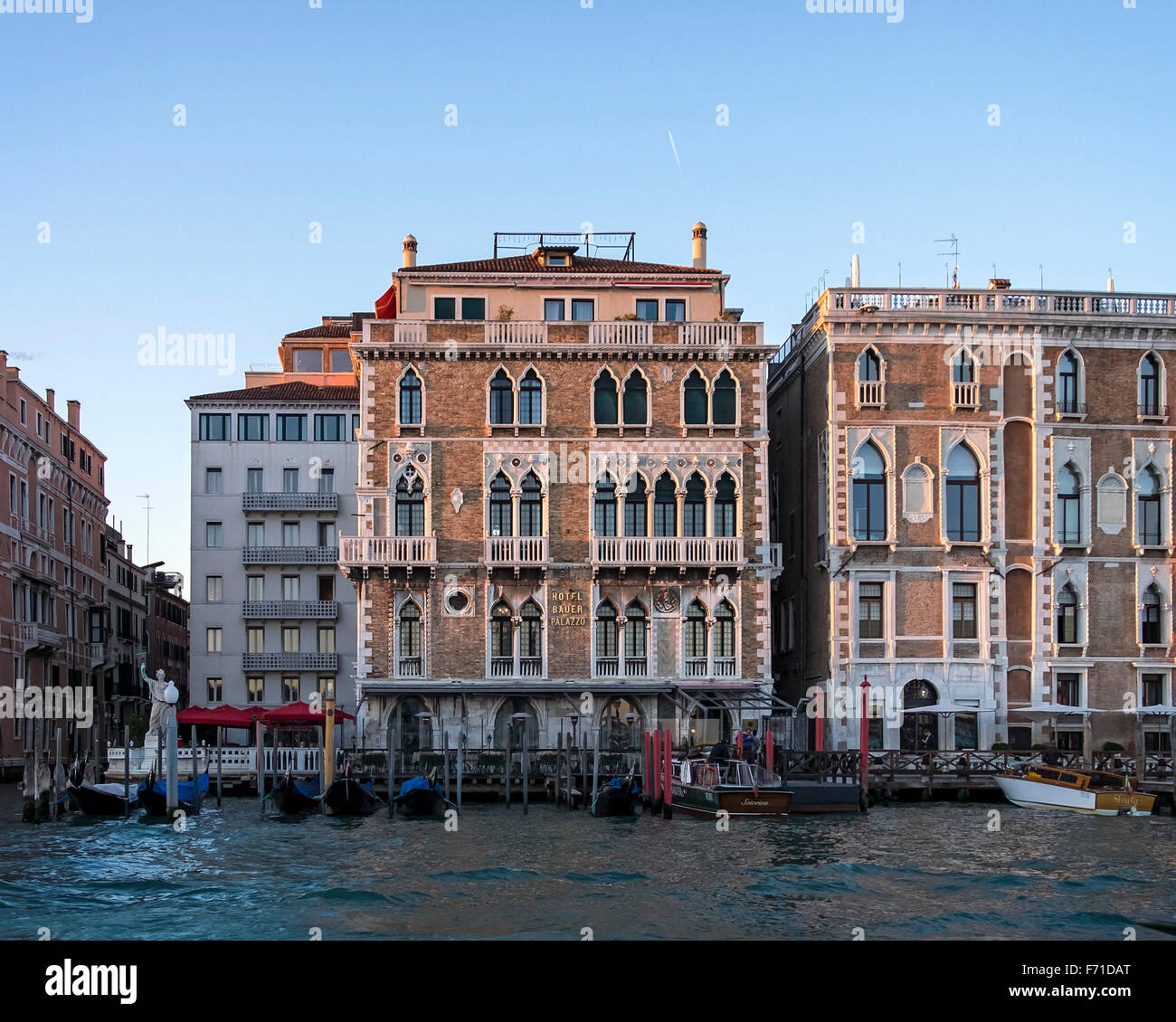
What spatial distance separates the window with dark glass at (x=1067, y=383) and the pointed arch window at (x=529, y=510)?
48.0 feet

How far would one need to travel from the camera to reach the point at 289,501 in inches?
2047

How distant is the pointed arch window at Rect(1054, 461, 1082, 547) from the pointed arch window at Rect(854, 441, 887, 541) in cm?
481

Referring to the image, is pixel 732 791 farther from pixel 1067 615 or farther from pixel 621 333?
pixel 621 333

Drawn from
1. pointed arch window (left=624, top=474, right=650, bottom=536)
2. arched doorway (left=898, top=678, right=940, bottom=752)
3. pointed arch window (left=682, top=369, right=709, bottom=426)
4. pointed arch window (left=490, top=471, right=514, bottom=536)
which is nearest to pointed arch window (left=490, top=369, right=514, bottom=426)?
pointed arch window (left=490, top=471, right=514, bottom=536)

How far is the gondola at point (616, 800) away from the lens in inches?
1250

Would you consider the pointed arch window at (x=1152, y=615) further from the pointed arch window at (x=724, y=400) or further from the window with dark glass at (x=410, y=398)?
the window with dark glass at (x=410, y=398)

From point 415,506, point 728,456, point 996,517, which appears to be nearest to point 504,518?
point 415,506

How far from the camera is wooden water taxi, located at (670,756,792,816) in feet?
99.9

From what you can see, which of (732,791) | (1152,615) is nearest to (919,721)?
(1152,615)

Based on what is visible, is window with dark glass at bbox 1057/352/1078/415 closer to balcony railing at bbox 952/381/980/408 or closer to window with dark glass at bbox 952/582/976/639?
balcony railing at bbox 952/381/980/408

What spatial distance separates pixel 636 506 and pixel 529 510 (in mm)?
2914
